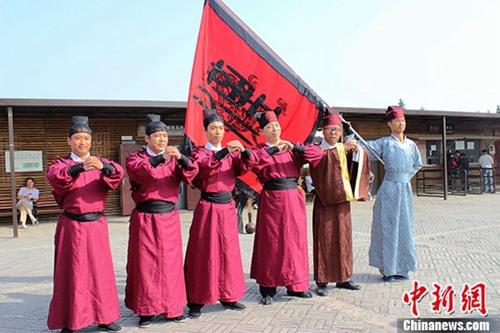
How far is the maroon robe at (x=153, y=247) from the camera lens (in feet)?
13.4

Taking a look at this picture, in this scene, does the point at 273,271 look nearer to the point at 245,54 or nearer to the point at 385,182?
the point at 385,182

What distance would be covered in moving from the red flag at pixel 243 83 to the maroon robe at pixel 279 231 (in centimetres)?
75

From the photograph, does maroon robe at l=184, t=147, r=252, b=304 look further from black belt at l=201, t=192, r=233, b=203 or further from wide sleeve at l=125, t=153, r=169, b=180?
wide sleeve at l=125, t=153, r=169, b=180

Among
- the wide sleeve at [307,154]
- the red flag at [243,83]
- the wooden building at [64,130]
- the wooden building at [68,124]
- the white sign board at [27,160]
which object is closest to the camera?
the wide sleeve at [307,154]

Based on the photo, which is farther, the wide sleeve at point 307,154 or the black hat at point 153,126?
the wide sleeve at point 307,154

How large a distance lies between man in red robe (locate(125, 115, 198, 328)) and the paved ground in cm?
25

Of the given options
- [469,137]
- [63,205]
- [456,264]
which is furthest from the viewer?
[469,137]

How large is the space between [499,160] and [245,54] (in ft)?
59.1

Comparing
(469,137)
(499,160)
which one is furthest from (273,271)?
(499,160)

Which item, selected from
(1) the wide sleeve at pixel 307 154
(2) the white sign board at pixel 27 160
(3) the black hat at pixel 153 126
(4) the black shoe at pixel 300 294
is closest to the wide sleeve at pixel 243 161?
(1) the wide sleeve at pixel 307 154

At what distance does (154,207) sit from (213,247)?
0.65m

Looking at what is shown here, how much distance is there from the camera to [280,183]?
4711mm

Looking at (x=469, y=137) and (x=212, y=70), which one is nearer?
(x=212, y=70)

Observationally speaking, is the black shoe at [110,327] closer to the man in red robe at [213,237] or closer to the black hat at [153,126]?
the man in red robe at [213,237]
